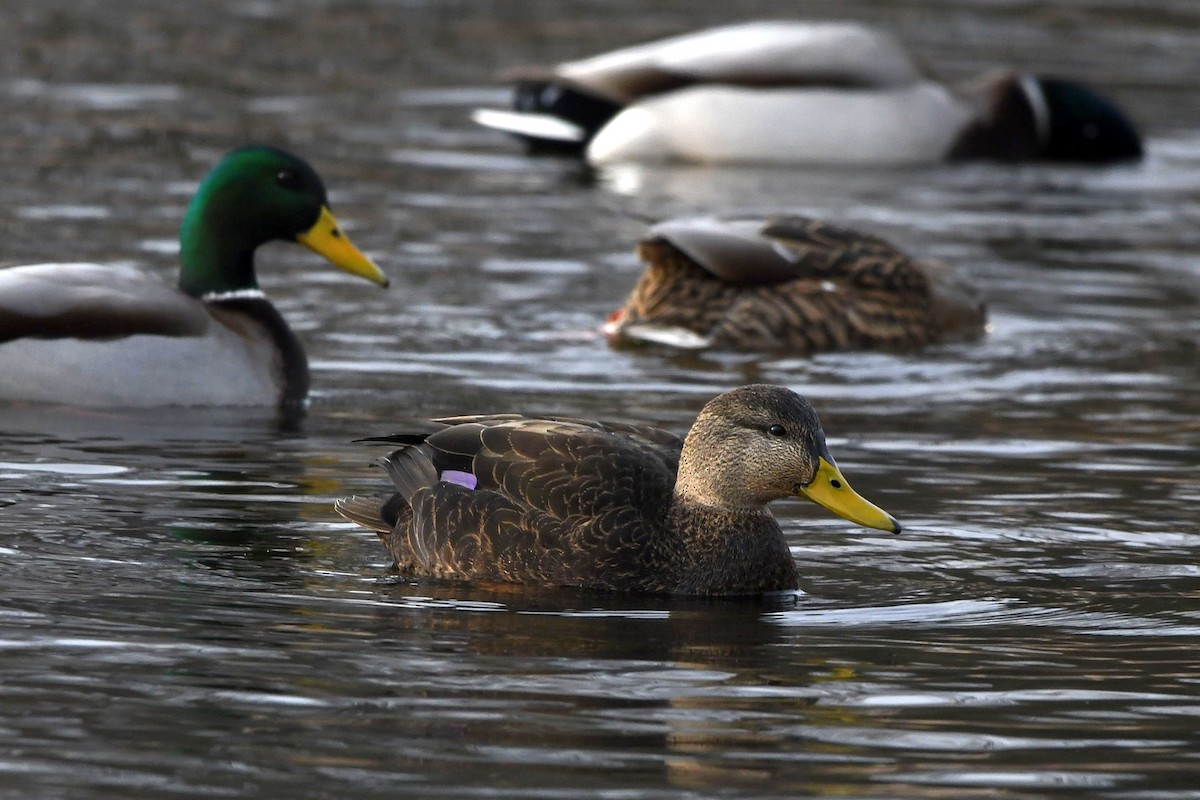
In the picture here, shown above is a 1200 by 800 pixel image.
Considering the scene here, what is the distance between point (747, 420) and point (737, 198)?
366 inches

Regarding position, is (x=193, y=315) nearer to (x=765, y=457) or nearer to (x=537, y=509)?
(x=537, y=509)

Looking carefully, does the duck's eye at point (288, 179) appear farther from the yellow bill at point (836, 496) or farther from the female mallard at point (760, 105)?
the female mallard at point (760, 105)

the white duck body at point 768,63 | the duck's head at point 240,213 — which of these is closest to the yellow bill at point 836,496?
the duck's head at point 240,213

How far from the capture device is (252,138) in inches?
700

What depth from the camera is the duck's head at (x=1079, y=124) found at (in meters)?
18.7

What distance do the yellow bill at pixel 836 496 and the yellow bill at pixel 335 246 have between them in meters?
4.09

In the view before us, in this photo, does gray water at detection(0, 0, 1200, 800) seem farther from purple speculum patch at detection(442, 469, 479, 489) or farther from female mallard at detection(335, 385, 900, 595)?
purple speculum patch at detection(442, 469, 479, 489)

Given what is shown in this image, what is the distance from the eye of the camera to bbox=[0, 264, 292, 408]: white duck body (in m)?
10.3

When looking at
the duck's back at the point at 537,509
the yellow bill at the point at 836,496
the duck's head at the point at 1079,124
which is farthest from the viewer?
the duck's head at the point at 1079,124

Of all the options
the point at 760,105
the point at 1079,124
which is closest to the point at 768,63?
the point at 760,105

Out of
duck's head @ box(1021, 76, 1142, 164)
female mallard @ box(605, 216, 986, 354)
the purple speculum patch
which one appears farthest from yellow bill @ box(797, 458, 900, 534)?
duck's head @ box(1021, 76, 1142, 164)

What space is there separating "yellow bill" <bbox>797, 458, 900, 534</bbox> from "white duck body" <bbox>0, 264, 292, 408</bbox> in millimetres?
3738

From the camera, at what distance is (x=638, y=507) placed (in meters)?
7.60

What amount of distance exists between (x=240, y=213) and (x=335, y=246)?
18.2 inches
